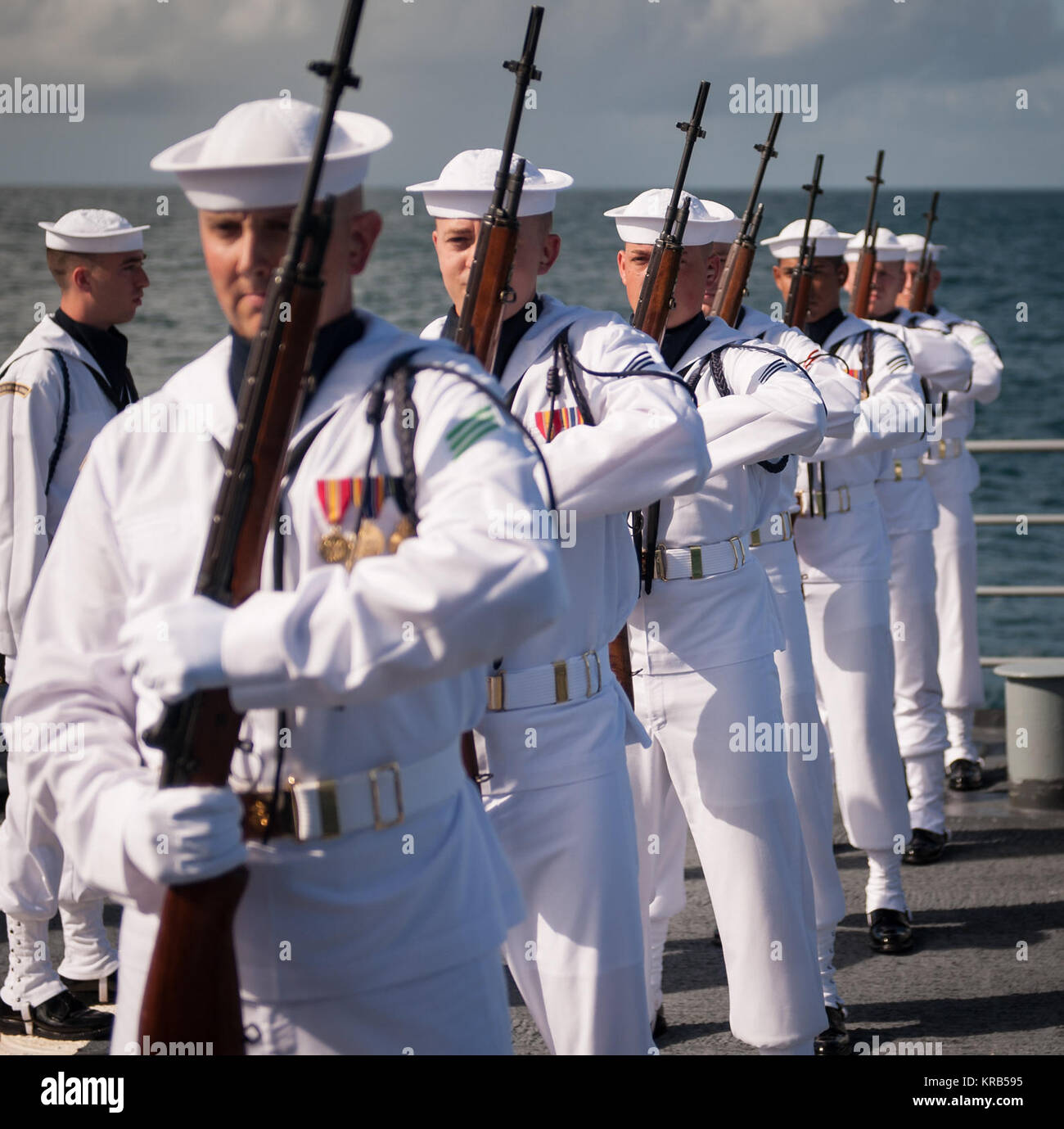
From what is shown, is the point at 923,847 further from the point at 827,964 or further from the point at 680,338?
the point at 680,338

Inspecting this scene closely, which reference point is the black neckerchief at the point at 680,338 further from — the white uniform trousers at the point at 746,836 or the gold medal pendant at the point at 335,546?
the gold medal pendant at the point at 335,546

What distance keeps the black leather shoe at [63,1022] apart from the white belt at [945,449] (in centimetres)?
532

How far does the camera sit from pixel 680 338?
482 centimetres

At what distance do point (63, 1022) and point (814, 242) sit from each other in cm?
400

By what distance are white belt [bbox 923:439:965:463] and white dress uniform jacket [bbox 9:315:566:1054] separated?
651 cm

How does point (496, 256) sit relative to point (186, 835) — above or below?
above

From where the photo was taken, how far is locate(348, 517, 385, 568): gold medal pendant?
2.30 meters

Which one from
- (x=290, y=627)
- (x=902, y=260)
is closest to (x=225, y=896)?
(x=290, y=627)

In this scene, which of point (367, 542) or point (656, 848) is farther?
point (656, 848)

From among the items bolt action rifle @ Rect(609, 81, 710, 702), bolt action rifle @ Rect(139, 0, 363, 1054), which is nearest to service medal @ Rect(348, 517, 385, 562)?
bolt action rifle @ Rect(139, 0, 363, 1054)

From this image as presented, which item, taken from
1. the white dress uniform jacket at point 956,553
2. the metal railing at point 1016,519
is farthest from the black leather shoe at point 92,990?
the metal railing at point 1016,519

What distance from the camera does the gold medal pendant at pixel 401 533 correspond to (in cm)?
230

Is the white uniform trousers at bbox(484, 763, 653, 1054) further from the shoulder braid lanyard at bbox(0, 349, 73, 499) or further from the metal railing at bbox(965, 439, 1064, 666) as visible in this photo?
the metal railing at bbox(965, 439, 1064, 666)

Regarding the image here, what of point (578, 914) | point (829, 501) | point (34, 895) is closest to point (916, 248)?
point (829, 501)
